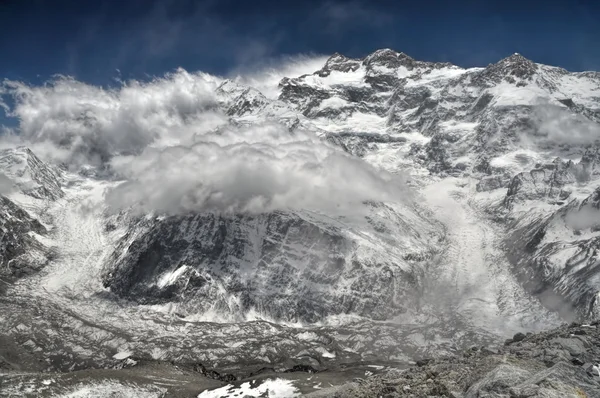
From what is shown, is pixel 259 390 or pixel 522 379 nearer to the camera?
pixel 522 379

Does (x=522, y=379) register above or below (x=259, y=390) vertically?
above

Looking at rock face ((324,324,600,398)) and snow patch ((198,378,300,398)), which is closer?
rock face ((324,324,600,398))

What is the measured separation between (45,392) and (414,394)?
10967cm

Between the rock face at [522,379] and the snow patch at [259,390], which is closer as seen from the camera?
the rock face at [522,379]

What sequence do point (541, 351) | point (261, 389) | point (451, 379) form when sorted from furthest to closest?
point (261, 389) → point (541, 351) → point (451, 379)

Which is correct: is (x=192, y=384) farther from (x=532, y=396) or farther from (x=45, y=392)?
(x=532, y=396)

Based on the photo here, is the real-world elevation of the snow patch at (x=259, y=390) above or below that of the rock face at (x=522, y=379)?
below

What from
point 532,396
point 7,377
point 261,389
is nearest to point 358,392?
point 532,396

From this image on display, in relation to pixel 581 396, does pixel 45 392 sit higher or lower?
lower

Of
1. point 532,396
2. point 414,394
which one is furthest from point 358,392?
point 532,396

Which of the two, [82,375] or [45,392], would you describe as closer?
[45,392]

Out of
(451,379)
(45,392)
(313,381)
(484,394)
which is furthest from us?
(313,381)

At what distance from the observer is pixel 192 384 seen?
17412cm

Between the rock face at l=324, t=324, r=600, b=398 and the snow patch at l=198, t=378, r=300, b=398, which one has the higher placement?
the rock face at l=324, t=324, r=600, b=398
